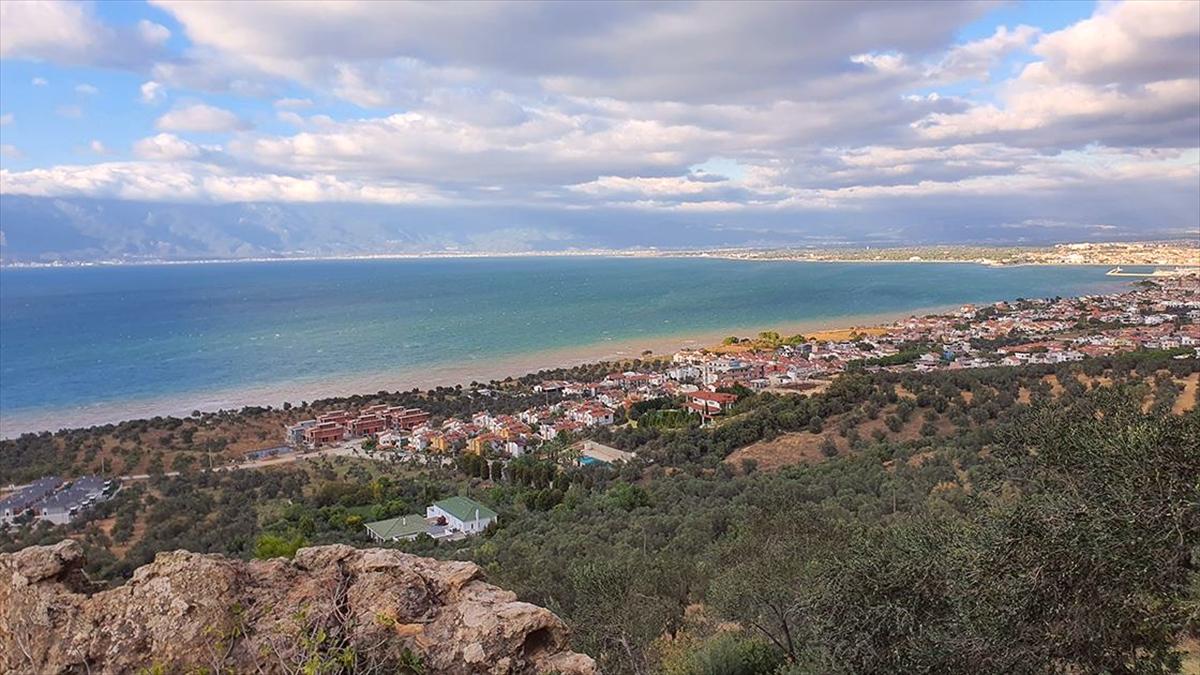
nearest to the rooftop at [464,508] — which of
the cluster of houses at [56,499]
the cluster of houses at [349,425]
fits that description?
the cluster of houses at [56,499]

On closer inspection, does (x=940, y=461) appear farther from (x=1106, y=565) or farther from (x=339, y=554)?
(x=339, y=554)

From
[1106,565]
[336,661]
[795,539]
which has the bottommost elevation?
[795,539]

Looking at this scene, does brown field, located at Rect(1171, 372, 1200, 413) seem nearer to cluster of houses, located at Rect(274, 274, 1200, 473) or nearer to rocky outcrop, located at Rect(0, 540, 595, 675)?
cluster of houses, located at Rect(274, 274, 1200, 473)

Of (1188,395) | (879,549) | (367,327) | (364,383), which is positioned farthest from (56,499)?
(367,327)

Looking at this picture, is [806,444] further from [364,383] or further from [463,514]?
[364,383]

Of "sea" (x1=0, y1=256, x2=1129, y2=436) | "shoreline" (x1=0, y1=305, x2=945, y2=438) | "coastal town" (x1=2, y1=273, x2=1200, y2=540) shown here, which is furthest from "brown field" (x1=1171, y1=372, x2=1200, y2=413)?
"sea" (x1=0, y1=256, x2=1129, y2=436)

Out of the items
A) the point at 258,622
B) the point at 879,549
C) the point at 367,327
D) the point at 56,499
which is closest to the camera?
the point at 258,622

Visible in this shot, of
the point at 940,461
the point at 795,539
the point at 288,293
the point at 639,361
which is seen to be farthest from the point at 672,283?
the point at 795,539
